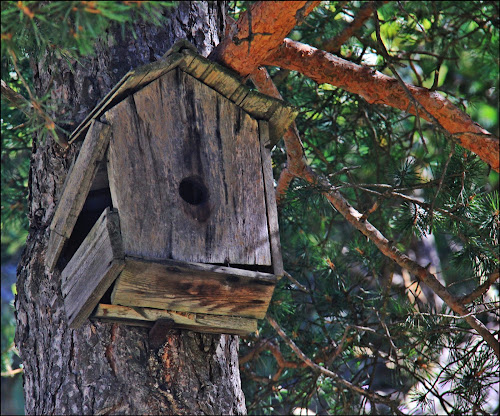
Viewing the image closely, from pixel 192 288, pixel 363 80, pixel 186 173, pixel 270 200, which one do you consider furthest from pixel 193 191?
pixel 363 80

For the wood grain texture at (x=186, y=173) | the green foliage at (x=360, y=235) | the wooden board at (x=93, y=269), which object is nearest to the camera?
the wooden board at (x=93, y=269)

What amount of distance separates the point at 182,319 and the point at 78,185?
0.56 metres

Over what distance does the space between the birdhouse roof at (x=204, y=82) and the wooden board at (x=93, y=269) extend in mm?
376

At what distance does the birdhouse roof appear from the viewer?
216 cm

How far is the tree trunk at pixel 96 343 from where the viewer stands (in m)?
2.27

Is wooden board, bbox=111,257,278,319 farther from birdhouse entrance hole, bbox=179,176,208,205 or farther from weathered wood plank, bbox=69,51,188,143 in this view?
weathered wood plank, bbox=69,51,188,143

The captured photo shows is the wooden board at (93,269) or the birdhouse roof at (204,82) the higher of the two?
the birdhouse roof at (204,82)

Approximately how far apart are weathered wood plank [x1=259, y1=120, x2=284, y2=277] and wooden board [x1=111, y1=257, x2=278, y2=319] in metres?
0.07

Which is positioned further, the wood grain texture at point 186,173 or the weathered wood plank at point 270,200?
the weathered wood plank at point 270,200

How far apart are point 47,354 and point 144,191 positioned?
29.2 inches

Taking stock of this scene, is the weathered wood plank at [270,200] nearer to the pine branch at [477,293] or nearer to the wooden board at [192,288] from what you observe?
the wooden board at [192,288]

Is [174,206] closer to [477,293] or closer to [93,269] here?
[93,269]

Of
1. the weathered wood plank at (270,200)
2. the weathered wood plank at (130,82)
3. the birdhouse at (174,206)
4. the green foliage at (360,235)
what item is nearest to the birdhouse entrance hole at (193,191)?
the birdhouse at (174,206)

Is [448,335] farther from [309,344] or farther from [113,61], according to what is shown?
[113,61]
